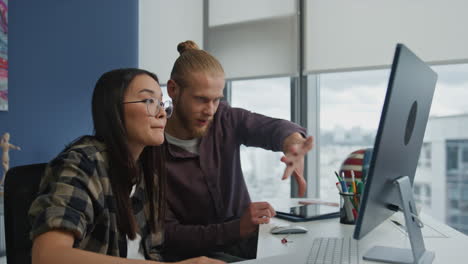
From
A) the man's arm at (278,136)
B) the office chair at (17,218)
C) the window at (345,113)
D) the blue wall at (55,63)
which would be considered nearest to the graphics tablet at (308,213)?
the man's arm at (278,136)

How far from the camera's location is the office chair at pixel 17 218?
3.23 feet

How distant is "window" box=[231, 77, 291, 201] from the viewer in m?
3.08

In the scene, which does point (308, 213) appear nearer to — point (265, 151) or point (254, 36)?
point (265, 151)

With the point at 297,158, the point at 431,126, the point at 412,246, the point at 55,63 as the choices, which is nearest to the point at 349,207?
the point at 297,158

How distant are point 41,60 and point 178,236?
200 cm

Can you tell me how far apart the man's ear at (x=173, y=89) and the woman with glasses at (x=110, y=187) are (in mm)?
394

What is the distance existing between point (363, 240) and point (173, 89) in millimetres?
875

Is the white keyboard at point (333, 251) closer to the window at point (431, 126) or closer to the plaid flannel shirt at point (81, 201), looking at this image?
the plaid flannel shirt at point (81, 201)

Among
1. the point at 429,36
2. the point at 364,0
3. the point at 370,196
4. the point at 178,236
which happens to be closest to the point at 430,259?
the point at 370,196

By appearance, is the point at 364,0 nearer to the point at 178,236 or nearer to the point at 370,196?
the point at 178,236

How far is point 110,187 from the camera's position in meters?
0.97

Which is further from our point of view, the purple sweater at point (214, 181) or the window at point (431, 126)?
the window at point (431, 126)

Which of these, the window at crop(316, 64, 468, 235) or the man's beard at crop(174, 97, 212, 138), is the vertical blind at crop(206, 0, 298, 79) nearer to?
the window at crop(316, 64, 468, 235)

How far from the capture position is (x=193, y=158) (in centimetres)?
153
